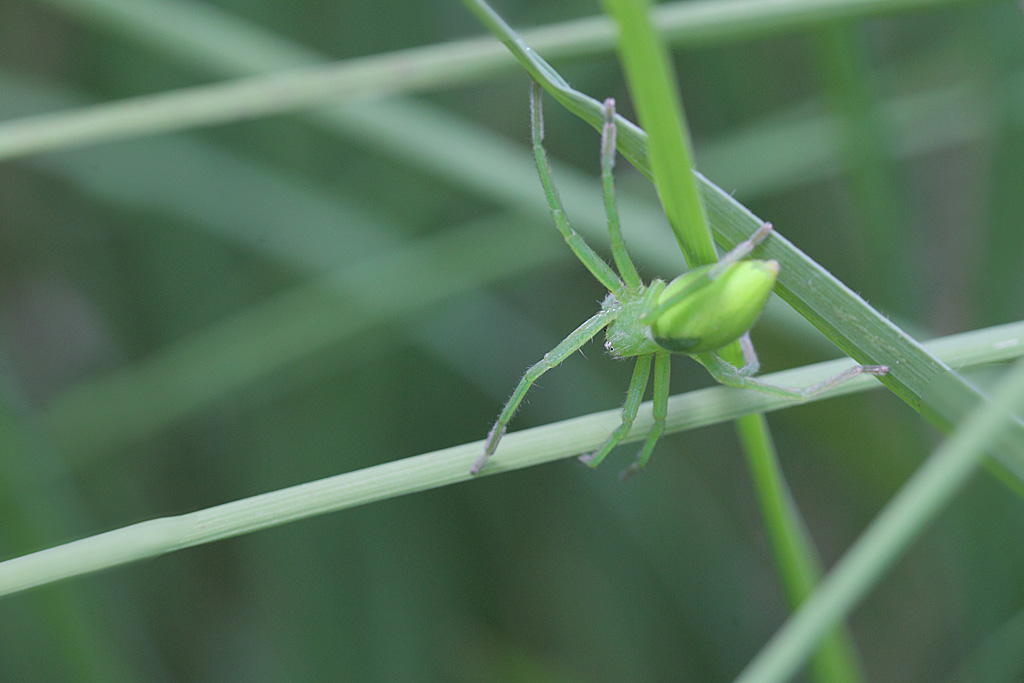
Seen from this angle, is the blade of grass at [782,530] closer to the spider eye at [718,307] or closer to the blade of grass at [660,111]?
the spider eye at [718,307]

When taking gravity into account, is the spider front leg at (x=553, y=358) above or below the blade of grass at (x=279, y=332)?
below

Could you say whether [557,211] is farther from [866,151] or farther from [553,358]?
[866,151]

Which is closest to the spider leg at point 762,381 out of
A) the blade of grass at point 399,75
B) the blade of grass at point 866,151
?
the blade of grass at point 399,75

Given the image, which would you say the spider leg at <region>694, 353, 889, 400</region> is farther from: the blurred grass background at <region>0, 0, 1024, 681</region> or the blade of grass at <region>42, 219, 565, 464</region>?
the blade of grass at <region>42, 219, 565, 464</region>

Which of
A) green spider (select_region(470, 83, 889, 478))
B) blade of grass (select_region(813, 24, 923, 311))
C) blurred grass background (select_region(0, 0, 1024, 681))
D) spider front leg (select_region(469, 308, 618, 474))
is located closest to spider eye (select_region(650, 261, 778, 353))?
green spider (select_region(470, 83, 889, 478))

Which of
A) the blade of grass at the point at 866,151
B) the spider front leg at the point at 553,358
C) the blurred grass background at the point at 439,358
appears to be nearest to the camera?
the spider front leg at the point at 553,358

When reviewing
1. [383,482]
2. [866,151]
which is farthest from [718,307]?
[866,151]
